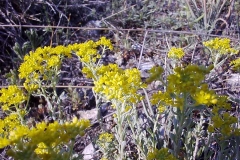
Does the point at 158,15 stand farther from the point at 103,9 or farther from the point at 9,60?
the point at 9,60

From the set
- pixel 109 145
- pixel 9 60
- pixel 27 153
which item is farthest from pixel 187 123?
pixel 9 60

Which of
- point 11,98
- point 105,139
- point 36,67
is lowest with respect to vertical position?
point 105,139

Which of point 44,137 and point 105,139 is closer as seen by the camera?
point 44,137

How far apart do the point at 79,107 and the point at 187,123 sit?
1603 mm

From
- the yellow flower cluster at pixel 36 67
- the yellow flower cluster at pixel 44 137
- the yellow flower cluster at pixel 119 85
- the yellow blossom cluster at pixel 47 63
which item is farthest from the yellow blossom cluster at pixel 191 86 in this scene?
the yellow flower cluster at pixel 36 67

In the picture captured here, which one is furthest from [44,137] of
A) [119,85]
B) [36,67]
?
[36,67]

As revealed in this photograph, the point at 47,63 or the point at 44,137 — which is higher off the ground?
the point at 47,63

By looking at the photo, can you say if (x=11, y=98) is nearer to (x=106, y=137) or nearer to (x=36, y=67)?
(x=36, y=67)

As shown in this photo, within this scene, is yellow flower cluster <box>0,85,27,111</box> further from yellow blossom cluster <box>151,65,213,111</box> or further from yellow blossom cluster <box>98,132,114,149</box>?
yellow blossom cluster <box>151,65,213,111</box>

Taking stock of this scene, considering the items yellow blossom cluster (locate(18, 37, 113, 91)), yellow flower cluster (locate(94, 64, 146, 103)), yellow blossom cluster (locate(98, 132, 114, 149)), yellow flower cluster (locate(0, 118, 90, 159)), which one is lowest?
yellow blossom cluster (locate(98, 132, 114, 149))

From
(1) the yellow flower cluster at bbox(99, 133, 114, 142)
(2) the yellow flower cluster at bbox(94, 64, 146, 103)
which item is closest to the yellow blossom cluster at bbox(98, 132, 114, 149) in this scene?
(1) the yellow flower cluster at bbox(99, 133, 114, 142)

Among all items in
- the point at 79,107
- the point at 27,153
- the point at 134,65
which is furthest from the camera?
the point at 134,65

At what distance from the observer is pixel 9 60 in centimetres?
394

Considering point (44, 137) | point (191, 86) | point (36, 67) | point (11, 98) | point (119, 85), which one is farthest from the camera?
point (36, 67)
